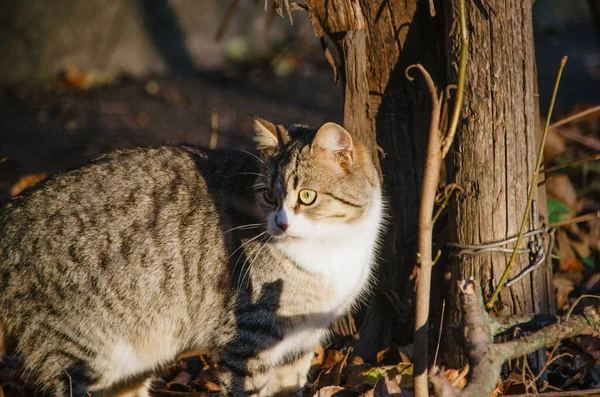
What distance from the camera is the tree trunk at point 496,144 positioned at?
3.24 metres

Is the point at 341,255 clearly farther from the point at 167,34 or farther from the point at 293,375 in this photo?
the point at 167,34

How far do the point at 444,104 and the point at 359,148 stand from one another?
19.5 inches

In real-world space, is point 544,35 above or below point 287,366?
above

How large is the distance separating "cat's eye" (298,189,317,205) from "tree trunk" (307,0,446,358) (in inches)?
22.7

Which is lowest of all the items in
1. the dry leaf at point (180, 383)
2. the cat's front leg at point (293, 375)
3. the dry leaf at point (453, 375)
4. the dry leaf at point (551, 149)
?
the dry leaf at point (180, 383)

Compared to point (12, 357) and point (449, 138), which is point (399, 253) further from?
point (12, 357)

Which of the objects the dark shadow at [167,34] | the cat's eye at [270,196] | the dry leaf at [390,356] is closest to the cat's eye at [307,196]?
the cat's eye at [270,196]

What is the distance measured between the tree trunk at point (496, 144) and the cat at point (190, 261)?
51cm

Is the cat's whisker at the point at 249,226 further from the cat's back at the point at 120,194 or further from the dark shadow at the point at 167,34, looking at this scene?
the dark shadow at the point at 167,34

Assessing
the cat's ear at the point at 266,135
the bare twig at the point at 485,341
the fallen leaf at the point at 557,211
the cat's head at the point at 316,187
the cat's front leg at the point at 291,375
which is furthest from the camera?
the fallen leaf at the point at 557,211

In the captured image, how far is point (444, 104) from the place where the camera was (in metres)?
3.53

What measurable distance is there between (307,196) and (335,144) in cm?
30

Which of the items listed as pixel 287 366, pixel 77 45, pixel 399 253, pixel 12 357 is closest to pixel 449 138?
pixel 399 253

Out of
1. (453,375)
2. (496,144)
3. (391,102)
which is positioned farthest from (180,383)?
(496,144)
